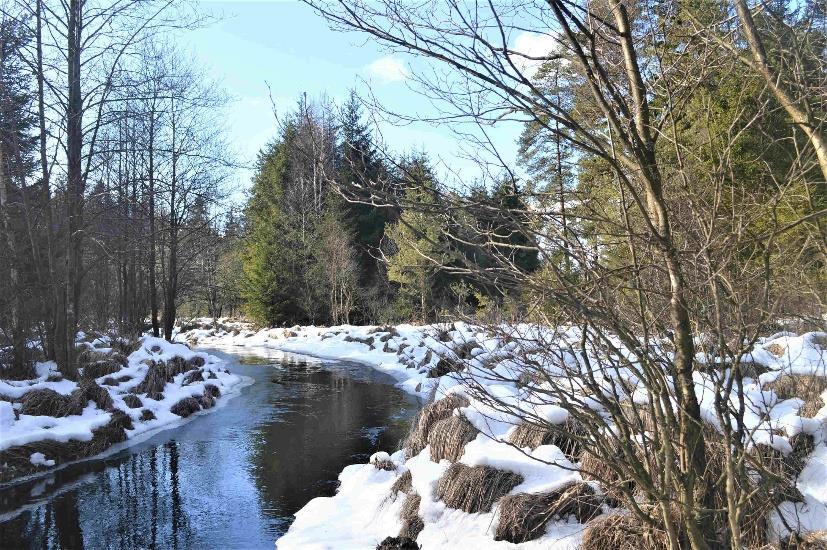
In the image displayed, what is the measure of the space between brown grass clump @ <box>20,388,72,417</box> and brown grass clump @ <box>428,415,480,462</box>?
18.6ft

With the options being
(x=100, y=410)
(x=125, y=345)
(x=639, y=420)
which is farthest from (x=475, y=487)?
(x=125, y=345)

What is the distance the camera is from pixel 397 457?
271 inches

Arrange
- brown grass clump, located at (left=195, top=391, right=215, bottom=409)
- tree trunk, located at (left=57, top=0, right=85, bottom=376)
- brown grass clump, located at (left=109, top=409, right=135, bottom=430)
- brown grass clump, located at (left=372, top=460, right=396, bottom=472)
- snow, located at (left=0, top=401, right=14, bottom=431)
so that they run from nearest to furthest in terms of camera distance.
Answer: brown grass clump, located at (left=372, top=460, right=396, bottom=472) → snow, located at (left=0, top=401, right=14, bottom=431) → brown grass clump, located at (left=109, top=409, right=135, bottom=430) → tree trunk, located at (left=57, top=0, right=85, bottom=376) → brown grass clump, located at (left=195, top=391, right=215, bottom=409)

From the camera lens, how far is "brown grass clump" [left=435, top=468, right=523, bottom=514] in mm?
4734

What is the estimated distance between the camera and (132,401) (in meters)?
10.1

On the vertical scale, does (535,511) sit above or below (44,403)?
below

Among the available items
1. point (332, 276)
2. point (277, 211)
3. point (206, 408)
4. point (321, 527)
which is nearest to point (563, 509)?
point (321, 527)

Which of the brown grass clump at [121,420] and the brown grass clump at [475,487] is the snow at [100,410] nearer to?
the brown grass clump at [121,420]

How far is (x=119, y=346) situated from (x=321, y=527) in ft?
31.0

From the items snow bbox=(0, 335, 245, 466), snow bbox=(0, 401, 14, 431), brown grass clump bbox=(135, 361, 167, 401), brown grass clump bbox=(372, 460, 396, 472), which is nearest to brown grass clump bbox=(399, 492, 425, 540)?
Result: brown grass clump bbox=(372, 460, 396, 472)

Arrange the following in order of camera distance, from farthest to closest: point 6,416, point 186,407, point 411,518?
point 186,407 → point 6,416 → point 411,518

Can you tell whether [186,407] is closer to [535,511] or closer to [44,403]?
[44,403]

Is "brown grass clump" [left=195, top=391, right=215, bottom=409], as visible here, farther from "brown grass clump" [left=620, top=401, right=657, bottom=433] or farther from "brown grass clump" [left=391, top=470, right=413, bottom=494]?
"brown grass clump" [left=620, top=401, right=657, bottom=433]

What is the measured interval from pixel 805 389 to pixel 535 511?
2.23 m
